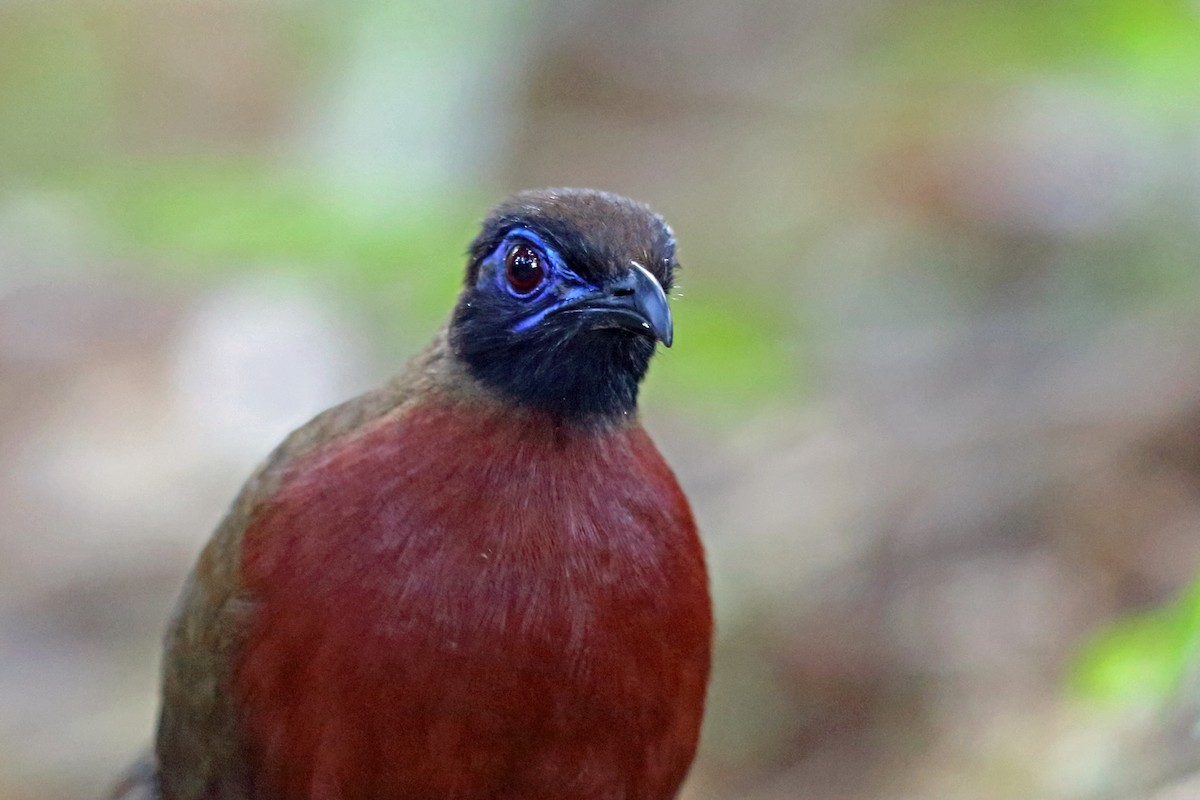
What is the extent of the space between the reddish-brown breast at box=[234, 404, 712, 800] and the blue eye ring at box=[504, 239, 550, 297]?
344mm

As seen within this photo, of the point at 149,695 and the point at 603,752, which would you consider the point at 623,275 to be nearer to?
the point at 603,752

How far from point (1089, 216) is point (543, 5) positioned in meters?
5.05

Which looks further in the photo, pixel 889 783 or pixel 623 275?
pixel 889 783

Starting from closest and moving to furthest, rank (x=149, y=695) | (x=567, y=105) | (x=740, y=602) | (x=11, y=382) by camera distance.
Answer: (x=740, y=602) → (x=149, y=695) → (x=11, y=382) → (x=567, y=105)

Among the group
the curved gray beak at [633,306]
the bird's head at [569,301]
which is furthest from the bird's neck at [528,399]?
the curved gray beak at [633,306]

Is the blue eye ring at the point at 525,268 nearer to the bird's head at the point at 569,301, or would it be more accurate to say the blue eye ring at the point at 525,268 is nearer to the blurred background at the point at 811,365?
the bird's head at the point at 569,301

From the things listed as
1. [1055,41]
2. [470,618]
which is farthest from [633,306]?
[1055,41]

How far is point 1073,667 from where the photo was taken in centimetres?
584

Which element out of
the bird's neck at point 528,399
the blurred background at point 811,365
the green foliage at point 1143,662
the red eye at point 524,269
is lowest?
the green foliage at point 1143,662

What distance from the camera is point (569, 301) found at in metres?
4.05

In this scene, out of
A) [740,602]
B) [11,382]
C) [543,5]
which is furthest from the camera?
[543,5]

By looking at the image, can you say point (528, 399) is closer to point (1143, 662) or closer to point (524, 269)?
point (524, 269)

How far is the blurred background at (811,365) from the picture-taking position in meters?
6.43

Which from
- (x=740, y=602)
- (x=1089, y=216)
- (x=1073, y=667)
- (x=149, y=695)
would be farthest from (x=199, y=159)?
(x=1073, y=667)
